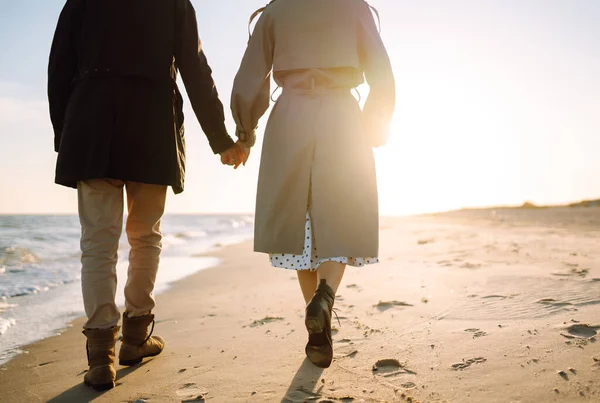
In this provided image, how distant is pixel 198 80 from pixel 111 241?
883mm

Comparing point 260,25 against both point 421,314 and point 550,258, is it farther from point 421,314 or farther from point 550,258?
point 550,258

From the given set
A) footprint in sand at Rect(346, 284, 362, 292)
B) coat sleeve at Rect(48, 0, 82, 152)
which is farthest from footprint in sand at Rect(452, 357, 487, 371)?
coat sleeve at Rect(48, 0, 82, 152)

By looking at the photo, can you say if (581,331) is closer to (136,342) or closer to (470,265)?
(136,342)

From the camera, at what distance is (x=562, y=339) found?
2119 mm

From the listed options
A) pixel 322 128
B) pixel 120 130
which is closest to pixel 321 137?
pixel 322 128

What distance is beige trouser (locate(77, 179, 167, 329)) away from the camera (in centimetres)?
219

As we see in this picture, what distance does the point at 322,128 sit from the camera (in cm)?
242

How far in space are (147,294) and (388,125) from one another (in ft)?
4.75

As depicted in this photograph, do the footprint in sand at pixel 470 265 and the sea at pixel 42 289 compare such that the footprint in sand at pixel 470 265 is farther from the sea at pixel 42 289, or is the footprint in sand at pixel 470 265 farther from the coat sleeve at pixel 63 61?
the coat sleeve at pixel 63 61

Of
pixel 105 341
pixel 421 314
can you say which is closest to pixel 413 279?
pixel 421 314

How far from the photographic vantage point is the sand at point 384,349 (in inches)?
70.8

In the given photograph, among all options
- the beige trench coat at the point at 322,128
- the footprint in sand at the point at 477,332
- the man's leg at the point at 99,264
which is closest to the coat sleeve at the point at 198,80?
the beige trench coat at the point at 322,128

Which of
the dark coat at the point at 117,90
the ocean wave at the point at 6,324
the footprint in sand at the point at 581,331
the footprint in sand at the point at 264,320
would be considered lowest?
the ocean wave at the point at 6,324

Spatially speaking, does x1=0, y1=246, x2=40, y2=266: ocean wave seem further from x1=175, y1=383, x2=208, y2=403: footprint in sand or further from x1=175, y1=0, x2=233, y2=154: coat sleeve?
x1=175, y1=383, x2=208, y2=403: footprint in sand
